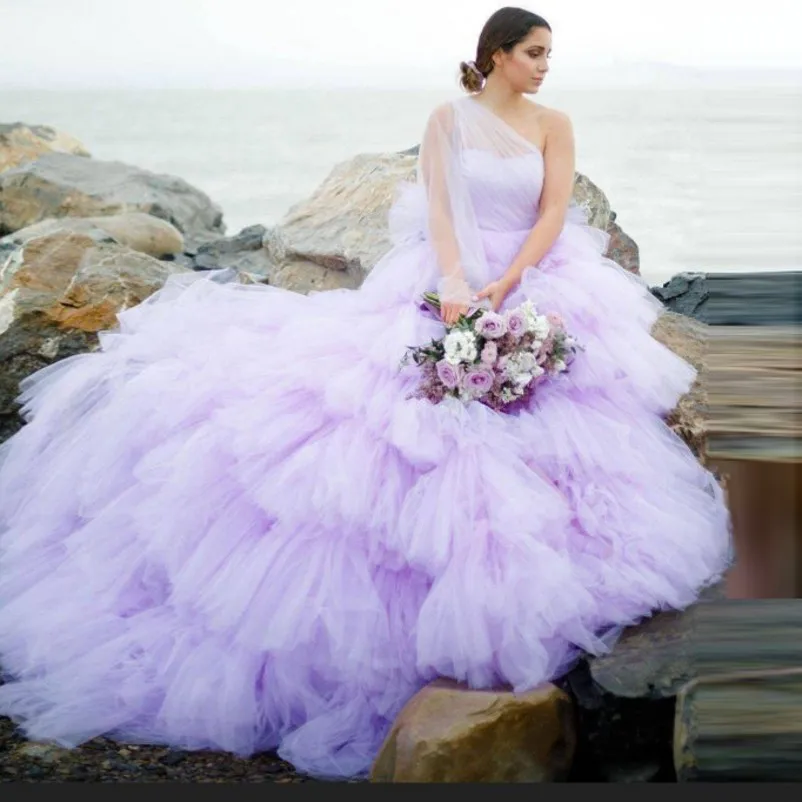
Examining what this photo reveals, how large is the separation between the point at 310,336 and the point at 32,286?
1.50 meters

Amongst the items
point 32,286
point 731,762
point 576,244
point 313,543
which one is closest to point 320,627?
point 313,543

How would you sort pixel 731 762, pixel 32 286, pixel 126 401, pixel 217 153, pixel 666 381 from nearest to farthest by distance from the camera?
pixel 731 762 → pixel 666 381 → pixel 126 401 → pixel 32 286 → pixel 217 153

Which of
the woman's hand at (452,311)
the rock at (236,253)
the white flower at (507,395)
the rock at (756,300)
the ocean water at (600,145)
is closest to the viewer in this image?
the ocean water at (600,145)

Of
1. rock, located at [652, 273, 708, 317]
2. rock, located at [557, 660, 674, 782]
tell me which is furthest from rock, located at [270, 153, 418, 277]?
rock, located at [557, 660, 674, 782]

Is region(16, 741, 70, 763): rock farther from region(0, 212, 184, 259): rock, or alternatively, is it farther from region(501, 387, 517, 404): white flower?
region(0, 212, 184, 259): rock

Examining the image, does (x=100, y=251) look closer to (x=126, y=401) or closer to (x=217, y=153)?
(x=126, y=401)

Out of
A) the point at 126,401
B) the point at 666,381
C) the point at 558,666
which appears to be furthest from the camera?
the point at 126,401

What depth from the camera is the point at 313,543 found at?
271cm

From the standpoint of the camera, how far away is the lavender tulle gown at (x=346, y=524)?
2.58 metres

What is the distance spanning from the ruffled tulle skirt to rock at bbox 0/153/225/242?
171 inches

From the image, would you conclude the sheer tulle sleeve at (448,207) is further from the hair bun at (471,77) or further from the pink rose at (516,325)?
the pink rose at (516,325)

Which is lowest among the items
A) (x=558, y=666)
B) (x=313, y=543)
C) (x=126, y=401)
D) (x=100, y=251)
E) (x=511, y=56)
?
(x=558, y=666)

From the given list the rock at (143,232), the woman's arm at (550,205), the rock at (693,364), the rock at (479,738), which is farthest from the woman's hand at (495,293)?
the rock at (143,232)

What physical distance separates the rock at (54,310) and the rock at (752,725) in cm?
271
